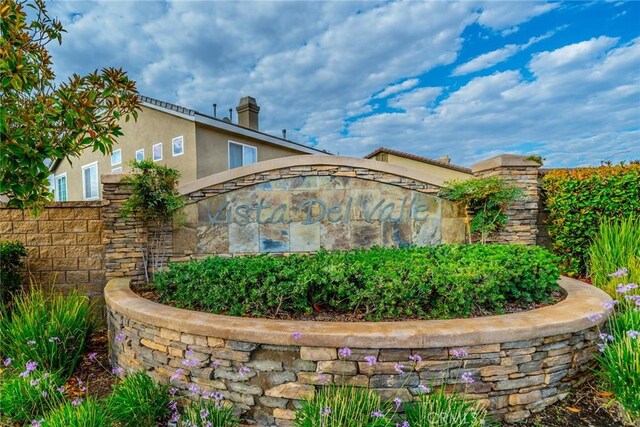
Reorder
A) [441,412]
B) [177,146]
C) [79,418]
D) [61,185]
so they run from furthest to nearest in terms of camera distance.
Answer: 1. [61,185]
2. [177,146]
3. [79,418]
4. [441,412]

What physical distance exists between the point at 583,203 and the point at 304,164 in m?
4.28

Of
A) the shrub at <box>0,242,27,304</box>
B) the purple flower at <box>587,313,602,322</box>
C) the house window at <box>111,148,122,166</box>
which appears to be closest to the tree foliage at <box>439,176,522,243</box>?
the purple flower at <box>587,313,602,322</box>

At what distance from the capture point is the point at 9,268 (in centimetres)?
433

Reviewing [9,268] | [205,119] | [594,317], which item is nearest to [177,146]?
[205,119]

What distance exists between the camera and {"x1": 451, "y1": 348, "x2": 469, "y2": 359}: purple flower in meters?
2.30

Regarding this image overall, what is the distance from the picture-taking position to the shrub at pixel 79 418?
87.8 inches

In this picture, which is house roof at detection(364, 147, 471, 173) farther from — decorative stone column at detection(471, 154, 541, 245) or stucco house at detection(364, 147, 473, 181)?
decorative stone column at detection(471, 154, 541, 245)

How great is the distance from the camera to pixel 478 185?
4816 mm

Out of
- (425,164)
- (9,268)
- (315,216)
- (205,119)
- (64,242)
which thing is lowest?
(9,268)

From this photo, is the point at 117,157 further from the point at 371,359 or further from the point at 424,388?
the point at 424,388

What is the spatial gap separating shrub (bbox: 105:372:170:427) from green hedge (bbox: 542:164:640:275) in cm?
563

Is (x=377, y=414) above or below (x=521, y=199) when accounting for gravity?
below

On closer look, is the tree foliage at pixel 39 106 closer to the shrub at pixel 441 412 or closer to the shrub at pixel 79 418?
the shrub at pixel 79 418

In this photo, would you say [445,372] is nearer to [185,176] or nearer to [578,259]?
[578,259]
